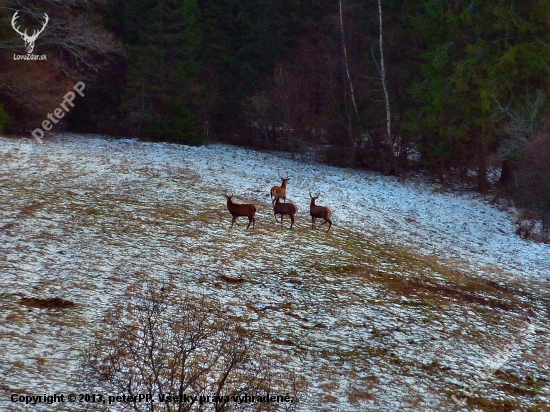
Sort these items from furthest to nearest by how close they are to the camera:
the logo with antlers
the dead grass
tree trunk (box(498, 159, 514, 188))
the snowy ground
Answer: tree trunk (box(498, 159, 514, 188)), the logo with antlers, the dead grass, the snowy ground

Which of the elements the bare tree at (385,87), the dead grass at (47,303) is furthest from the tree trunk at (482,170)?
the dead grass at (47,303)

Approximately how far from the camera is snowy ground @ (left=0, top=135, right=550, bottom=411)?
10117 millimetres

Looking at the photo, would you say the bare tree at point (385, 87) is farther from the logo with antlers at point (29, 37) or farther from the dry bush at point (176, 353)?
the dry bush at point (176, 353)

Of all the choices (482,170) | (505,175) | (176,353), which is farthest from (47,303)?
(505,175)

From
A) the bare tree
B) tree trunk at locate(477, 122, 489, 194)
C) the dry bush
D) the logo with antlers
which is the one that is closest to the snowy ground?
the dry bush

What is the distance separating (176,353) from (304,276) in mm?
6054

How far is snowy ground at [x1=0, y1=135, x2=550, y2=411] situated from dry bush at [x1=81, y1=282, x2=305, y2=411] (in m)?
0.40

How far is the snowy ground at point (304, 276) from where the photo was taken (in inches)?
398

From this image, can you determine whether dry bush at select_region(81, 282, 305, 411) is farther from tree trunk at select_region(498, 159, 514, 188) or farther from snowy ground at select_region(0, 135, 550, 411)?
tree trunk at select_region(498, 159, 514, 188)

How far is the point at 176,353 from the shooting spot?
870 cm

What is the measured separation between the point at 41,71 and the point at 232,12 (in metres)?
17.4

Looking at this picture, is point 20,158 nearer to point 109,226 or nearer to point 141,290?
point 109,226

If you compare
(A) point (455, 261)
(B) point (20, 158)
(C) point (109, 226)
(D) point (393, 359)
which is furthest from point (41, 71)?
(D) point (393, 359)

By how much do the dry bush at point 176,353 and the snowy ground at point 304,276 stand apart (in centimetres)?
40
